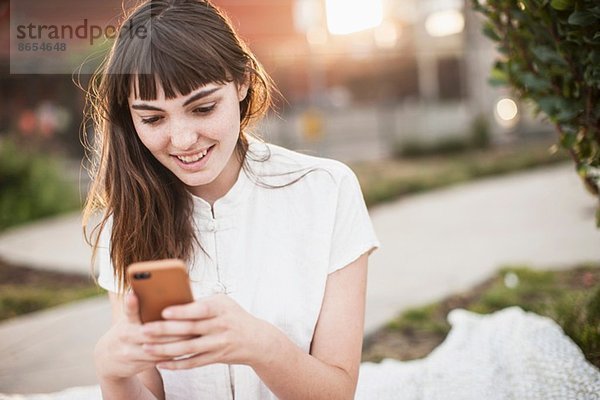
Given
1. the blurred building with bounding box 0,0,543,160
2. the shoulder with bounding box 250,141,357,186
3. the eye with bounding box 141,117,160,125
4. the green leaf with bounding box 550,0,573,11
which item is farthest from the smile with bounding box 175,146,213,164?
the green leaf with bounding box 550,0,573,11

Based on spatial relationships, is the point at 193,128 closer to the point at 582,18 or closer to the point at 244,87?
the point at 244,87

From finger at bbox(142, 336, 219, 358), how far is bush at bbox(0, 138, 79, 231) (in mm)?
6683

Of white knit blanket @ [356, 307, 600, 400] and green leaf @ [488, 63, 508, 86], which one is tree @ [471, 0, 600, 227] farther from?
white knit blanket @ [356, 307, 600, 400]

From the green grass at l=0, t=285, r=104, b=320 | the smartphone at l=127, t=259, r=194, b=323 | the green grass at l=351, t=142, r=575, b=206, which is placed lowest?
the green grass at l=0, t=285, r=104, b=320

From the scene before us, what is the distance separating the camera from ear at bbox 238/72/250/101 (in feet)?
5.75

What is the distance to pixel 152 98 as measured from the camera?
1578 mm

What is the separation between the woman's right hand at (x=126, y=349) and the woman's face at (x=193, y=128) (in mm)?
414

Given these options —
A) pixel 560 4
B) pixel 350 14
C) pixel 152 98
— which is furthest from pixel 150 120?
pixel 350 14

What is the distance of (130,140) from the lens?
1791 mm

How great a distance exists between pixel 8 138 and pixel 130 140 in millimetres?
7239

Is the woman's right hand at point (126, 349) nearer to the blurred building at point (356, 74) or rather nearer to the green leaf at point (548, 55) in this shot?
the blurred building at point (356, 74)

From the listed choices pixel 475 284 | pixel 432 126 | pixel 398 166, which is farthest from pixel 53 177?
pixel 432 126

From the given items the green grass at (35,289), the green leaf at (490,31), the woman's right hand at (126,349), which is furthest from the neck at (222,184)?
the green grass at (35,289)

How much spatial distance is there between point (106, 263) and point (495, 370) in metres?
1.39
